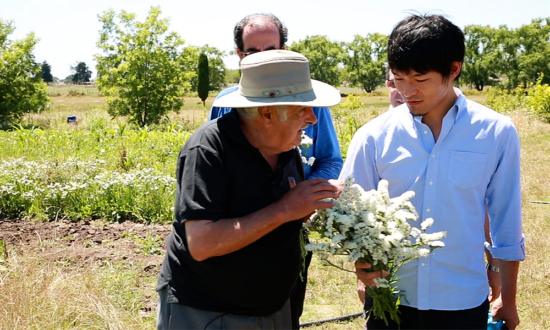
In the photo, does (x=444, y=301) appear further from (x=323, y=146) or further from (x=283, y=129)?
(x=323, y=146)

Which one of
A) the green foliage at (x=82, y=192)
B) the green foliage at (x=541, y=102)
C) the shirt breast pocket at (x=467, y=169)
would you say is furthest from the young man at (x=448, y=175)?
the green foliage at (x=541, y=102)

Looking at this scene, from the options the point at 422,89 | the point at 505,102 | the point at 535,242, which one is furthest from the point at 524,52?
the point at 422,89

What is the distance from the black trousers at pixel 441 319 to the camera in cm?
196

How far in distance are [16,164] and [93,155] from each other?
4.40 ft

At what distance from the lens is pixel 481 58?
76.8 meters

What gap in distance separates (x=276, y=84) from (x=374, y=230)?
545 mm

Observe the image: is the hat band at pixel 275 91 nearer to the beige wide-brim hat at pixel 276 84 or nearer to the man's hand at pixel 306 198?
the beige wide-brim hat at pixel 276 84

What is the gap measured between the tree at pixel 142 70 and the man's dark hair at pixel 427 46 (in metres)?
21.0

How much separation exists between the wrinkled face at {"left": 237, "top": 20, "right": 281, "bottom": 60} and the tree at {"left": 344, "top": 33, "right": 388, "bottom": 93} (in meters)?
81.7

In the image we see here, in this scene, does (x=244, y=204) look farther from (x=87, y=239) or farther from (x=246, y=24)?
(x=87, y=239)

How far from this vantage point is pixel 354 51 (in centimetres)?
8562

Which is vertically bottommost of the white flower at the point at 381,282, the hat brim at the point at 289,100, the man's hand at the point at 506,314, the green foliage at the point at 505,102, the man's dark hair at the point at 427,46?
the green foliage at the point at 505,102

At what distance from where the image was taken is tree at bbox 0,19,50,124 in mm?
24091

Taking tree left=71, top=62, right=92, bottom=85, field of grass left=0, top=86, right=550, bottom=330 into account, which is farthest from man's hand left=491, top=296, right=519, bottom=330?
tree left=71, top=62, right=92, bottom=85
